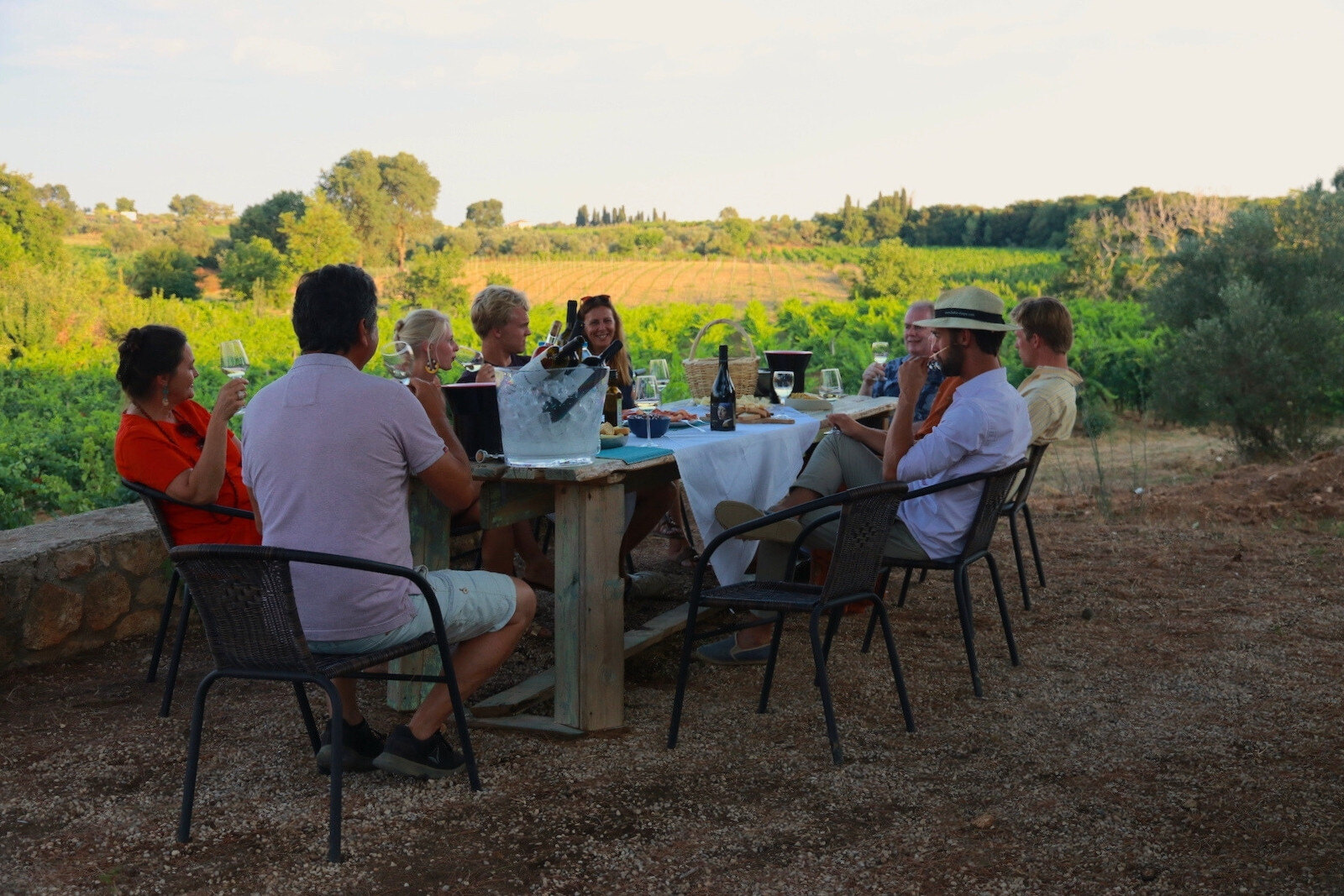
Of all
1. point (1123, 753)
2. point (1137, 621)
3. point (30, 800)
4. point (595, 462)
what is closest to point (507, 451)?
point (595, 462)

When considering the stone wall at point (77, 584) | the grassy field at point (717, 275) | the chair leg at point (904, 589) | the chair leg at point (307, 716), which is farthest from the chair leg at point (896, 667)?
the grassy field at point (717, 275)

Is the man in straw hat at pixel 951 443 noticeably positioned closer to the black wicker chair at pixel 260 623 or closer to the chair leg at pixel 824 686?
the chair leg at pixel 824 686

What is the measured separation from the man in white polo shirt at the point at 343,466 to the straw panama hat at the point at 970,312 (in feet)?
5.50

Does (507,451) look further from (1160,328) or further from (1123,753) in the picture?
(1160,328)

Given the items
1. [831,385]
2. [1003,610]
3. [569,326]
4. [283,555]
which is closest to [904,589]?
[1003,610]

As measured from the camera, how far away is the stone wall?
390 centimetres

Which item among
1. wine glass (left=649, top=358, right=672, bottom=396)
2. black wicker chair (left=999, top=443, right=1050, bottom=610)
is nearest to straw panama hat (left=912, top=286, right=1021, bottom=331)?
black wicker chair (left=999, top=443, right=1050, bottom=610)

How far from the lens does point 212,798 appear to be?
286 centimetres

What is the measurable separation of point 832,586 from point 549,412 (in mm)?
902

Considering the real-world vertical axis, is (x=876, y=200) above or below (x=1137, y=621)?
above

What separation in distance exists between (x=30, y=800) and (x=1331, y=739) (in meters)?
3.55

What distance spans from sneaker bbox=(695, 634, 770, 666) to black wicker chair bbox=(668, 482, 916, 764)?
663mm

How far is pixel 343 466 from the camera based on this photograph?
252cm

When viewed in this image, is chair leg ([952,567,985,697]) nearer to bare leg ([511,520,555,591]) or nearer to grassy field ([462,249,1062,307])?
bare leg ([511,520,555,591])
